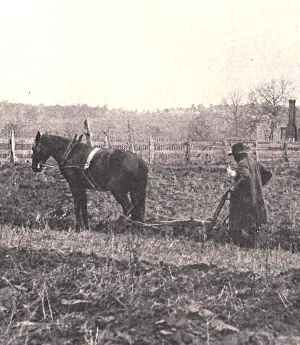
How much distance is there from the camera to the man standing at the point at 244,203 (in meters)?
8.86

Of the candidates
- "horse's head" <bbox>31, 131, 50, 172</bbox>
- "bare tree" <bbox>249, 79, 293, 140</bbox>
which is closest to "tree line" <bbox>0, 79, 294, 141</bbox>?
"bare tree" <bbox>249, 79, 293, 140</bbox>

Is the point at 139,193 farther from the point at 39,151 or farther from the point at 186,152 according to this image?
the point at 186,152

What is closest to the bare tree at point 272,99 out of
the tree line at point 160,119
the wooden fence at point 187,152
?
the tree line at point 160,119

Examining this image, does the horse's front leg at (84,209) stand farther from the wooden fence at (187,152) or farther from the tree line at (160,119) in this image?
the tree line at (160,119)

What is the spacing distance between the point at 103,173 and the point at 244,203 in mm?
2918

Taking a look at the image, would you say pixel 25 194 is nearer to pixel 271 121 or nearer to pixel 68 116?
pixel 271 121

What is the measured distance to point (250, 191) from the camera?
29.2ft

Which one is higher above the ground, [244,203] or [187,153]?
[187,153]

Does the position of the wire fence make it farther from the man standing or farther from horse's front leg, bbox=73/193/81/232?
the man standing

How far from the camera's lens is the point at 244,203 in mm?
8906

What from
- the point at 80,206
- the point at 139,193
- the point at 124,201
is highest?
the point at 139,193

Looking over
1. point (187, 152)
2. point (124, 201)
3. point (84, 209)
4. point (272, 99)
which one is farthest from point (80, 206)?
point (272, 99)

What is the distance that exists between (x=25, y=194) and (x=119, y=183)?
17.6 feet

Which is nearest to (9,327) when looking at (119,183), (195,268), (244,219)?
(195,268)
